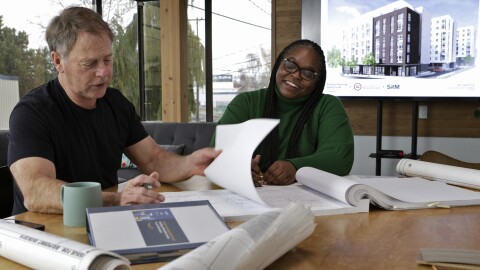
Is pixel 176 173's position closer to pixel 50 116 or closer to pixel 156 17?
pixel 50 116

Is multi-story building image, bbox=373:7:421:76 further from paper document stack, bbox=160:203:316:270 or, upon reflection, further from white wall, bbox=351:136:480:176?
paper document stack, bbox=160:203:316:270

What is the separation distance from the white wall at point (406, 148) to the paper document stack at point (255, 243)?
3279 millimetres

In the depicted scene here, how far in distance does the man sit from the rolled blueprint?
0.66 m

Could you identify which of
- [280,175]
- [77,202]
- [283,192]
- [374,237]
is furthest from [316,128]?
[77,202]

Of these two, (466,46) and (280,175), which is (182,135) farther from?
(466,46)

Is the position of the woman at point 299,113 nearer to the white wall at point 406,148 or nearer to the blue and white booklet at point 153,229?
the blue and white booklet at point 153,229

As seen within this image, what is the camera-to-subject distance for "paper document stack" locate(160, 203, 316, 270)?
59 centimetres

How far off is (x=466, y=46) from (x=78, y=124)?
9.77 ft

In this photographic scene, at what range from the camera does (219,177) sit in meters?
1.29

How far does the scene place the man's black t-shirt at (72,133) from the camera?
1.35m

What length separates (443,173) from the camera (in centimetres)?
150

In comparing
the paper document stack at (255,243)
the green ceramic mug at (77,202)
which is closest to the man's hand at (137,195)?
the green ceramic mug at (77,202)

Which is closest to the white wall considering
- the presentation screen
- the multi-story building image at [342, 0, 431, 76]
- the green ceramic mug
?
the presentation screen

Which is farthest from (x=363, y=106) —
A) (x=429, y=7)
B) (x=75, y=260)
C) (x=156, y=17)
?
(x=75, y=260)
